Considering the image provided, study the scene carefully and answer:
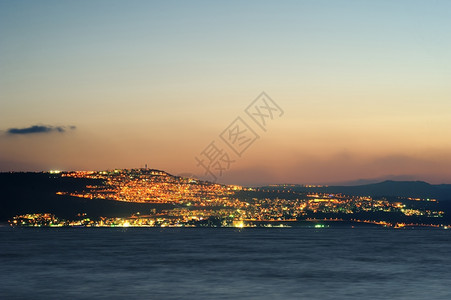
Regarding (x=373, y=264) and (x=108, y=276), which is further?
(x=373, y=264)

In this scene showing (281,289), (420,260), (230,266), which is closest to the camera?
(281,289)

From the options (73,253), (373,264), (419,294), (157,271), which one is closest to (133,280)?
(157,271)

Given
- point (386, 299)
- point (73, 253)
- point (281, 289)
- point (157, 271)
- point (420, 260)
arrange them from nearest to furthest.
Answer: point (386, 299) → point (281, 289) → point (157, 271) → point (420, 260) → point (73, 253)

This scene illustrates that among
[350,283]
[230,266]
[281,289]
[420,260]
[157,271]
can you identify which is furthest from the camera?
[420,260]

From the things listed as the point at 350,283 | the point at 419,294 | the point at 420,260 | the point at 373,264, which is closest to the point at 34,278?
the point at 350,283

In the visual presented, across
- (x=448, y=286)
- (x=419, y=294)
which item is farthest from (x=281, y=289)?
(x=448, y=286)

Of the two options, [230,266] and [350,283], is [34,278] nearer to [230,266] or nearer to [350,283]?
[230,266]

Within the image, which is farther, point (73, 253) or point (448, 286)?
point (73, 253)

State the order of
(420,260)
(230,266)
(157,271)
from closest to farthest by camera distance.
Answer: (157,271) < (230,266) < (420,260)

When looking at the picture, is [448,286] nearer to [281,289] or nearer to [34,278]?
[281,289]
